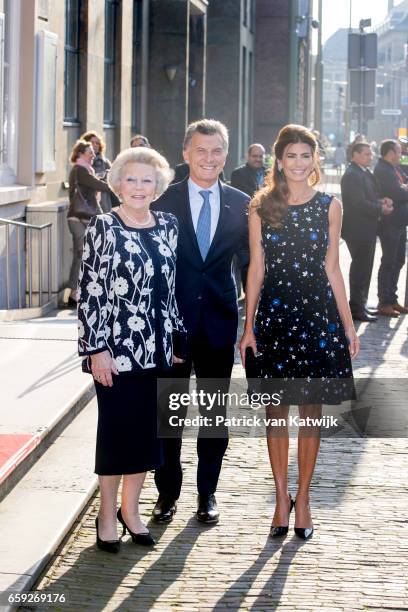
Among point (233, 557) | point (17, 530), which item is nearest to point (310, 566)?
point (233, 557)

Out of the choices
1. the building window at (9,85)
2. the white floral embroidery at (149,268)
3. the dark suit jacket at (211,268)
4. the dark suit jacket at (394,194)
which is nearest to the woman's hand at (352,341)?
the dark suit jacket at (211,268)

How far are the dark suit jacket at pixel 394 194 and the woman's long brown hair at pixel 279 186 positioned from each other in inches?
343

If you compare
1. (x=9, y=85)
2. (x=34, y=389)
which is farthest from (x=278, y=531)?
(x=9, y=85)

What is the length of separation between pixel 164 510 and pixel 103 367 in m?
1.04

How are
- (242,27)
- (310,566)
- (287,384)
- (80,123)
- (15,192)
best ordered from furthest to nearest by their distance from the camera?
1. (242,27)
2. (80,123)
3. (15,192)
4. (287,384)
5. (310,566)

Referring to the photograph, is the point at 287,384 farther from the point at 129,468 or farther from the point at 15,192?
the point at 15,192

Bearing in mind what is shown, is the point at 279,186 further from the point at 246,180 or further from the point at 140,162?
the point at 246,180

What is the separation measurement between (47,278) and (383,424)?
6.59m

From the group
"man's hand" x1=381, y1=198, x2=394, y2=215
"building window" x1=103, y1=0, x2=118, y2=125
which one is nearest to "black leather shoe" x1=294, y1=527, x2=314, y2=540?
"man's hand" x1=381, y1=198, x2=394, y2=215

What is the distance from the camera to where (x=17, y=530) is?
5496mm

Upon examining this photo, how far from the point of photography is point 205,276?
5.82 meters

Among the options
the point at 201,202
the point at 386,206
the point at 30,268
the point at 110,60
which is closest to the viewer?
the point at 201,202

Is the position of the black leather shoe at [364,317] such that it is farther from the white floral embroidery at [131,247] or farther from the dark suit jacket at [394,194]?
the white floral embroidery at [131,247]

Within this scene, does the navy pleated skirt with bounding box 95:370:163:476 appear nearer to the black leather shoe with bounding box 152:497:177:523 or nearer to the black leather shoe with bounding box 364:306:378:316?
the black leather shoe with bounding box 152:497:177:523
